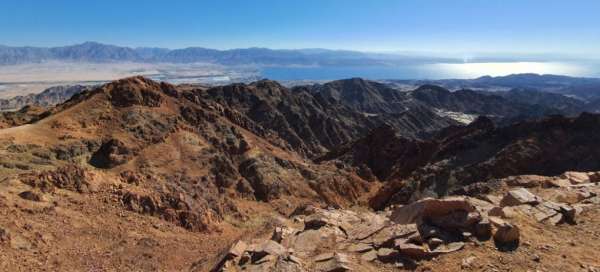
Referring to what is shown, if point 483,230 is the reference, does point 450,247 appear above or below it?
below

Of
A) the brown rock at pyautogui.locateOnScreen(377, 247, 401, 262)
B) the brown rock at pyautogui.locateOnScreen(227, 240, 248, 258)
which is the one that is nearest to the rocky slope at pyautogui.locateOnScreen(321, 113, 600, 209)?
the brown rock at pyautogui.locateOnScreen(377, 247, 401, 262)

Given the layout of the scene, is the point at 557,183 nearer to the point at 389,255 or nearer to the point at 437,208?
the point at 437,208

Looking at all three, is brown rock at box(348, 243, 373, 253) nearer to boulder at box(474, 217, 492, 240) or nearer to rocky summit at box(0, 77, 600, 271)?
rocky summit at box(0, 77, 600, 271)

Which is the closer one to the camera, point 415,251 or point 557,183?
point 415,251

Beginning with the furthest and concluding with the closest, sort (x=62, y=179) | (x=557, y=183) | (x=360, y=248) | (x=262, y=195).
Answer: (x=262, y=195)
(x=62, y=179)
(x=557, y=183)
(x=360, y=248)

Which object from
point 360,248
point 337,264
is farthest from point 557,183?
point 337,264

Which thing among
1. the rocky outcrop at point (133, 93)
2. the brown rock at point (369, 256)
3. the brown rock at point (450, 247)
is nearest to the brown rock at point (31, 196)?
the brown rock at point (369, 256)

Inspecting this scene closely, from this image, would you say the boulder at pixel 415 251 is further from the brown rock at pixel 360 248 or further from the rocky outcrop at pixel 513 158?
the rocky outcrop at pixel 513 158
